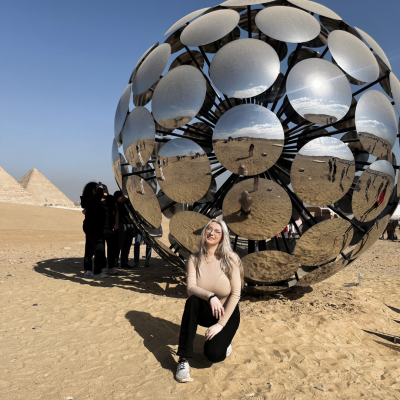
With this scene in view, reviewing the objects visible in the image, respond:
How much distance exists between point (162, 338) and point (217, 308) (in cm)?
109

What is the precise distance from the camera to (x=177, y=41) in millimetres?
4512

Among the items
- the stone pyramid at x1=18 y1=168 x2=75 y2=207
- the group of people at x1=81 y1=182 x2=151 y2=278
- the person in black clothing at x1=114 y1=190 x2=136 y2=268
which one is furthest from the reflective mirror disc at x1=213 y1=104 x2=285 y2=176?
the stone pyramid at x1=18 y1=168 x2=75 y2=207

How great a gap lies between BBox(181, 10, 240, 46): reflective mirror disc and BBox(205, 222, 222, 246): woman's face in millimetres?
2301

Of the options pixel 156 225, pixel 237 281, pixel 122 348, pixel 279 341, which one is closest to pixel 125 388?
pixel 122 348

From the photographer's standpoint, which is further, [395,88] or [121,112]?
[121,112]

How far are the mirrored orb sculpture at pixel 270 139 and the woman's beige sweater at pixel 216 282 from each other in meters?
0.86

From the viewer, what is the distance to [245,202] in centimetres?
364

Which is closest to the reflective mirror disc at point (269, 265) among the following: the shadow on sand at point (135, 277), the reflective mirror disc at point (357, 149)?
the shadow on sand at point (135, 277)

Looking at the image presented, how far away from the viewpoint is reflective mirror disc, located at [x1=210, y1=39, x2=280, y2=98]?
360 cm

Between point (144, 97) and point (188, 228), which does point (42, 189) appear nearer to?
point (144, 97)

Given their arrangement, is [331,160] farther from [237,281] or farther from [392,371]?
[392,371]

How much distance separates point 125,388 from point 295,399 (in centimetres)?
132

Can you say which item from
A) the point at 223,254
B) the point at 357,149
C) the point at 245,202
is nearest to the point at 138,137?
the point at 245,202

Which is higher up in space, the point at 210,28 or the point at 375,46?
the point at 375,46
